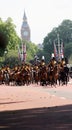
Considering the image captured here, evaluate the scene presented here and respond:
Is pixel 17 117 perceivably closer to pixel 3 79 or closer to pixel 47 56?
pixel 3 79

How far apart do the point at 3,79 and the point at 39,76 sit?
49.5 ft

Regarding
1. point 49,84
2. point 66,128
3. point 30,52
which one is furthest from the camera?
point 30,52

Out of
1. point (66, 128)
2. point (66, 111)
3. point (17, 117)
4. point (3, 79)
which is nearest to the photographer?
point (66, 128)

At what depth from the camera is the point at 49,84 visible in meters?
44.0

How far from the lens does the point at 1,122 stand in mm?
16719

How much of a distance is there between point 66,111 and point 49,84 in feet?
81.5

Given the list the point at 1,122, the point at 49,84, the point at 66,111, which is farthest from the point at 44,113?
the point at 49,84

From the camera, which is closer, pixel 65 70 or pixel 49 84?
pixel 65 70

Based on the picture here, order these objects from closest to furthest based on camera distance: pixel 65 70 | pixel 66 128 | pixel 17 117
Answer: pixel 66 128
pixel 17 117
pixel 65 70

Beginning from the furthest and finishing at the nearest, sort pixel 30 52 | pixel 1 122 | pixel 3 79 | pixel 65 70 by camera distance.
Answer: pixel 30 52 < pixel 3 79 < pixel 65 70 < pixel 1 122

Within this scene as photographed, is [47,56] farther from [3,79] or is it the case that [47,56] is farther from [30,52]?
[3,79]

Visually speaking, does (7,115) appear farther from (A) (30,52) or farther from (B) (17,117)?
(A) (30,52)

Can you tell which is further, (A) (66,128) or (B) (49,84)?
(B) (49,84)

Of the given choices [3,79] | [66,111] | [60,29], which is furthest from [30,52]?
[66,111]
